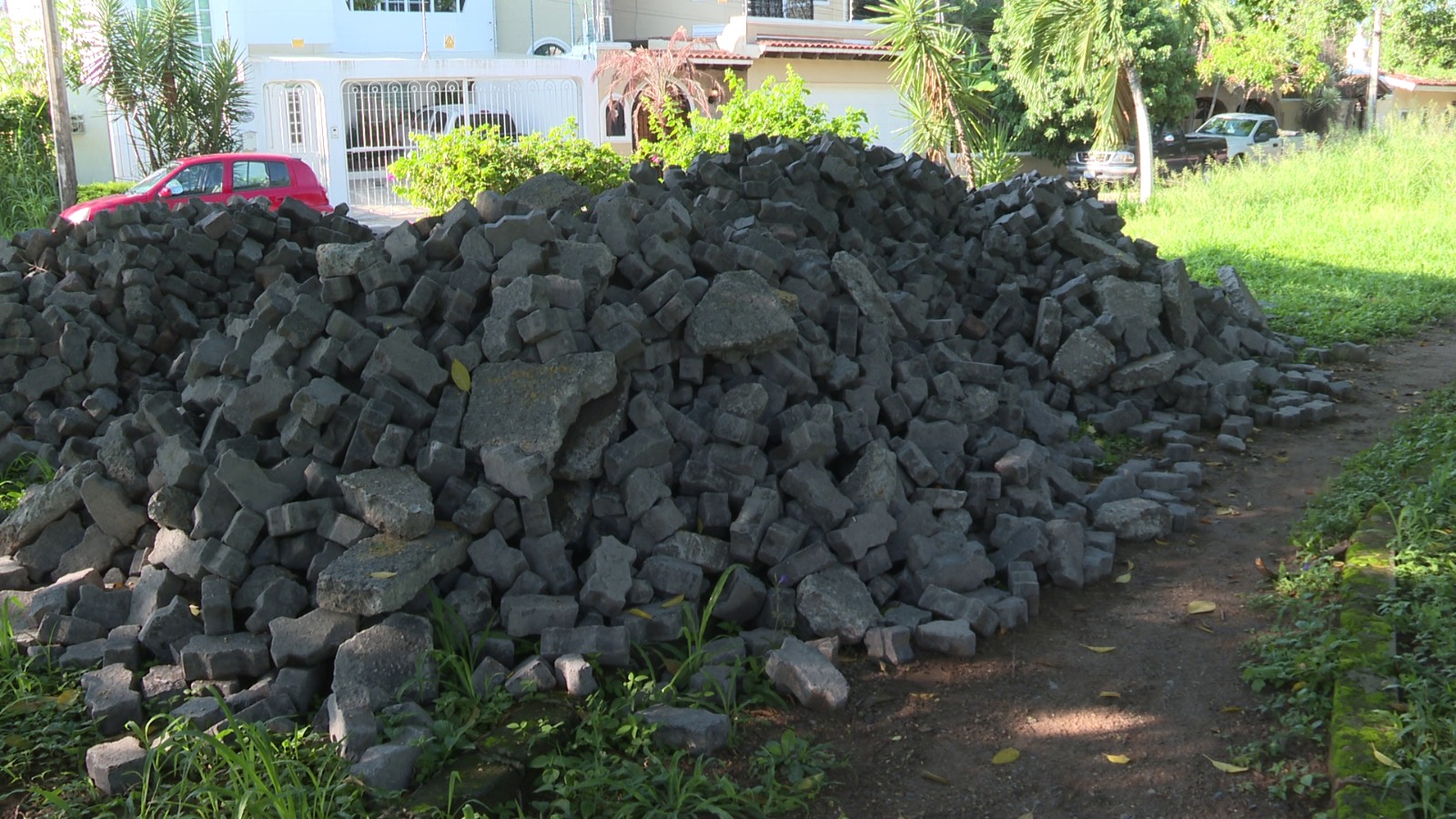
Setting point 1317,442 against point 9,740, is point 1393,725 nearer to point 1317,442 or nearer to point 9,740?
point 1317,442

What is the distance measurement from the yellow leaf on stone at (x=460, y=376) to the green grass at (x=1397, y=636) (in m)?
3.07

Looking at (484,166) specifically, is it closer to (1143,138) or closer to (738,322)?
(738,322)

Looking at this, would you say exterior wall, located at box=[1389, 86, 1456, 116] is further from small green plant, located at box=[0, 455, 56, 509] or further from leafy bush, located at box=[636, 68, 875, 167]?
small green plant, located at box=[0, 455, 56, 509]

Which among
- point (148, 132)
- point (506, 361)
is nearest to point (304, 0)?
point (148, 132)

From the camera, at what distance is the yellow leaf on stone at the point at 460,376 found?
15.6 ft

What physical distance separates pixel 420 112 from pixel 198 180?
6.34 m

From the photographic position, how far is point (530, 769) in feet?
11.7

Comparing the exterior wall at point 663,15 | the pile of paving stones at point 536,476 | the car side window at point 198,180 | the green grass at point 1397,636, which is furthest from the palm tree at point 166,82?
the green grass at point 1397,636

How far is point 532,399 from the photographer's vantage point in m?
4.62

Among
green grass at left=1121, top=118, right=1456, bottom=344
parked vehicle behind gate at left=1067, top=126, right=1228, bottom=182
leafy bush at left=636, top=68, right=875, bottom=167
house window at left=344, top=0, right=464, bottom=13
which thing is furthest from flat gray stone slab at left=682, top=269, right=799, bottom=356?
house window at left=344, top=0, right=464, bottom=13

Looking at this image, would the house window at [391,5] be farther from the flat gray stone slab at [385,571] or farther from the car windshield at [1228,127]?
the flat gray stone slab at [385,571]

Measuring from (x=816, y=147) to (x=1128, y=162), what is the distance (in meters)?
19.6

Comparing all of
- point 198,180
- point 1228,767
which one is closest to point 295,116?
point 198,180

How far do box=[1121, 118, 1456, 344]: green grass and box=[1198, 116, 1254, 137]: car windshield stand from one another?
A: 25.1 feet
